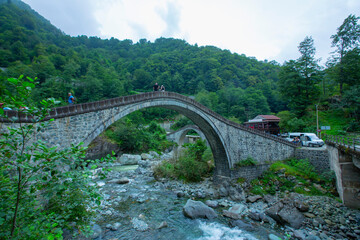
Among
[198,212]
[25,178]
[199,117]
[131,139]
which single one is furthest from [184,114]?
[131,139]

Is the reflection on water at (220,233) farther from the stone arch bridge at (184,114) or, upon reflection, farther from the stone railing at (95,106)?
the stone railing at (95,106)

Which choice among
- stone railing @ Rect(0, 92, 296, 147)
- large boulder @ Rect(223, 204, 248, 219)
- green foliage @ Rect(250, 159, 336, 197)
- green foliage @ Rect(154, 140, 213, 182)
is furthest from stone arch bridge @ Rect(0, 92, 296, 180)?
large boulder @ Rect(223, 204, 248, 219)

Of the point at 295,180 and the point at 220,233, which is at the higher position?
the point at 295,180

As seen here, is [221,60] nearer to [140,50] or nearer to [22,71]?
[140,50]

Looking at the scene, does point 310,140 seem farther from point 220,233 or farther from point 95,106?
point 95,106

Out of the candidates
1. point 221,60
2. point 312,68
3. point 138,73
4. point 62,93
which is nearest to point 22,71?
point 62,93

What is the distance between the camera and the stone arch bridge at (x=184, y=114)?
257 inches

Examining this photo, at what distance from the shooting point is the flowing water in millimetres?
7539

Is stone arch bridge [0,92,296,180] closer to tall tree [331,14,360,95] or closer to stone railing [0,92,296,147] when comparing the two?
stone railing [0,92,296,147]

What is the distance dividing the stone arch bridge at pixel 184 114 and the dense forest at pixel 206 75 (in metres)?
1.91

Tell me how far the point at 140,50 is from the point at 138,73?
94.3 feet

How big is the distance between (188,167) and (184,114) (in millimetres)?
4516

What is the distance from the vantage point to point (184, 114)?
13.7 metres

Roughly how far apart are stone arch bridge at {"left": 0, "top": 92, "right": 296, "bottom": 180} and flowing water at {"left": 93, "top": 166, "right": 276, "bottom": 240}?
4.26 metres
